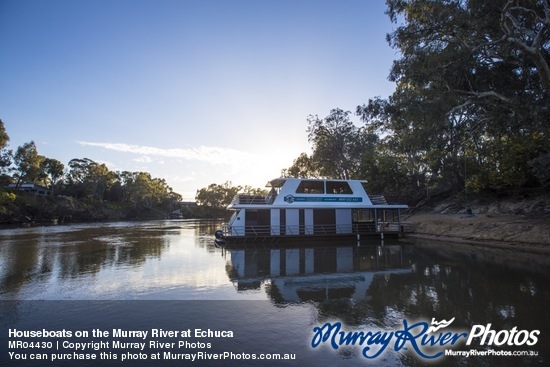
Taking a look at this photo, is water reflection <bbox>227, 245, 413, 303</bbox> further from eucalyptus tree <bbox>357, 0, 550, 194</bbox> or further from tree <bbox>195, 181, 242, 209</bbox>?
Result: tree <bbox>195, 181, 242, 209</bbox>

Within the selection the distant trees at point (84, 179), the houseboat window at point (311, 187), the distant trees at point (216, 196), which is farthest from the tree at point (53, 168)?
the houseboat window at point (311, 187)

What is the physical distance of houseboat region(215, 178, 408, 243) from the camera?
808 inches

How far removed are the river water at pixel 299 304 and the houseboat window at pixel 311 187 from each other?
292 inches

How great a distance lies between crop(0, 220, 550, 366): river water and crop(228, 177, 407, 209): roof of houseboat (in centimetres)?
653

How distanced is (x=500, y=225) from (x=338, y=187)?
35.2 feet

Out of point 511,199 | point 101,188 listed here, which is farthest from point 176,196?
point 511,199

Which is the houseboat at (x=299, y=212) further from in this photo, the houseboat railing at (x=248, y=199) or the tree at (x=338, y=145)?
the tree at (x=338, y=145)

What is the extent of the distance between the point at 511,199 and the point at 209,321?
2867 centimetres

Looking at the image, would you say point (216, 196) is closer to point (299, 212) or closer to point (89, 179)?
point (89, 179)

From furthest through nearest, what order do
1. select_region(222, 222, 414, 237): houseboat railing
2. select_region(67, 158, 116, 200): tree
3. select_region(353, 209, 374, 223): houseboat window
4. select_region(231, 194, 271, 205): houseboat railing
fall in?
select_region(67, 158, 116, 200): tree, select_region(353, 209, 374, 223): houseboat window, select_region(231, 194, 271, 205): houseboat railing, select_region(222, 222, 414, 237): houseboat railing

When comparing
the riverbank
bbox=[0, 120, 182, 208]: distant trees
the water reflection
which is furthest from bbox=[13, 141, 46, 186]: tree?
the riverbank

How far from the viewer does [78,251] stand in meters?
18.2

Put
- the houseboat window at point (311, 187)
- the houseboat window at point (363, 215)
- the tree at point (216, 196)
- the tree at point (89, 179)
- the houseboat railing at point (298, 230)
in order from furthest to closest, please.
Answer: the tree at point (216, 196) < the tree at point (89, 179) < the houseboat window at point (363, 215) < the houseboat window at point (311, 187) < the houseboat railing at point (298, 230)

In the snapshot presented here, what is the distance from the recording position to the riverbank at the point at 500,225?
16859 mm
